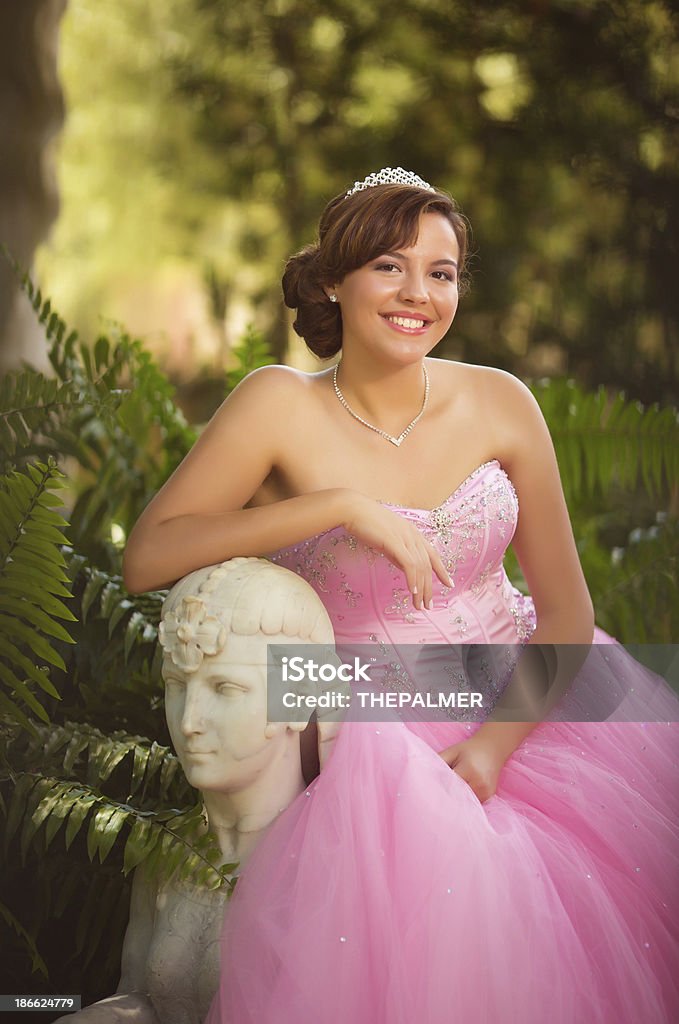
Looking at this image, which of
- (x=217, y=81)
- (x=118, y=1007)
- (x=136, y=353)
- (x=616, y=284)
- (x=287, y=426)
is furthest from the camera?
(x=217, y=81)

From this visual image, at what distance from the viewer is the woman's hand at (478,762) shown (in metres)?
1.60

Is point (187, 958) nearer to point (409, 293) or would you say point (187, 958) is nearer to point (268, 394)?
point (268, 394)

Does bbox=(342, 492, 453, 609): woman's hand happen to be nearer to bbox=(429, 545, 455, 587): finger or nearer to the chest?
bbox=(429, 545, 455, 587): finger

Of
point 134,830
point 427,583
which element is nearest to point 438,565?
point 427,583

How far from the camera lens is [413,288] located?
1739 millimetres

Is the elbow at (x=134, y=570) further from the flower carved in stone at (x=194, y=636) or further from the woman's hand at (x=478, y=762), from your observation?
the woman's hand at (x=478, y=762)

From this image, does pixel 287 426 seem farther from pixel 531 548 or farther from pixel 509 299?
pixel 509 299

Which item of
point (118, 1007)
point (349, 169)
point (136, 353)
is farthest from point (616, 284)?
point (118, 1007)

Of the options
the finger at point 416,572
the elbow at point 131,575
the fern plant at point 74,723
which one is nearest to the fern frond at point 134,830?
the fern plant at point 74,723

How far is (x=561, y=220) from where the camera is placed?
5758 millimetres

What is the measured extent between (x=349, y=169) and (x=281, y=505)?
4.69 metres

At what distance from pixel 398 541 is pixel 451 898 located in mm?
491

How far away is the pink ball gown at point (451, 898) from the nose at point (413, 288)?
25.9 inches

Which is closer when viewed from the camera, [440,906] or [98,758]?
[440,906]
